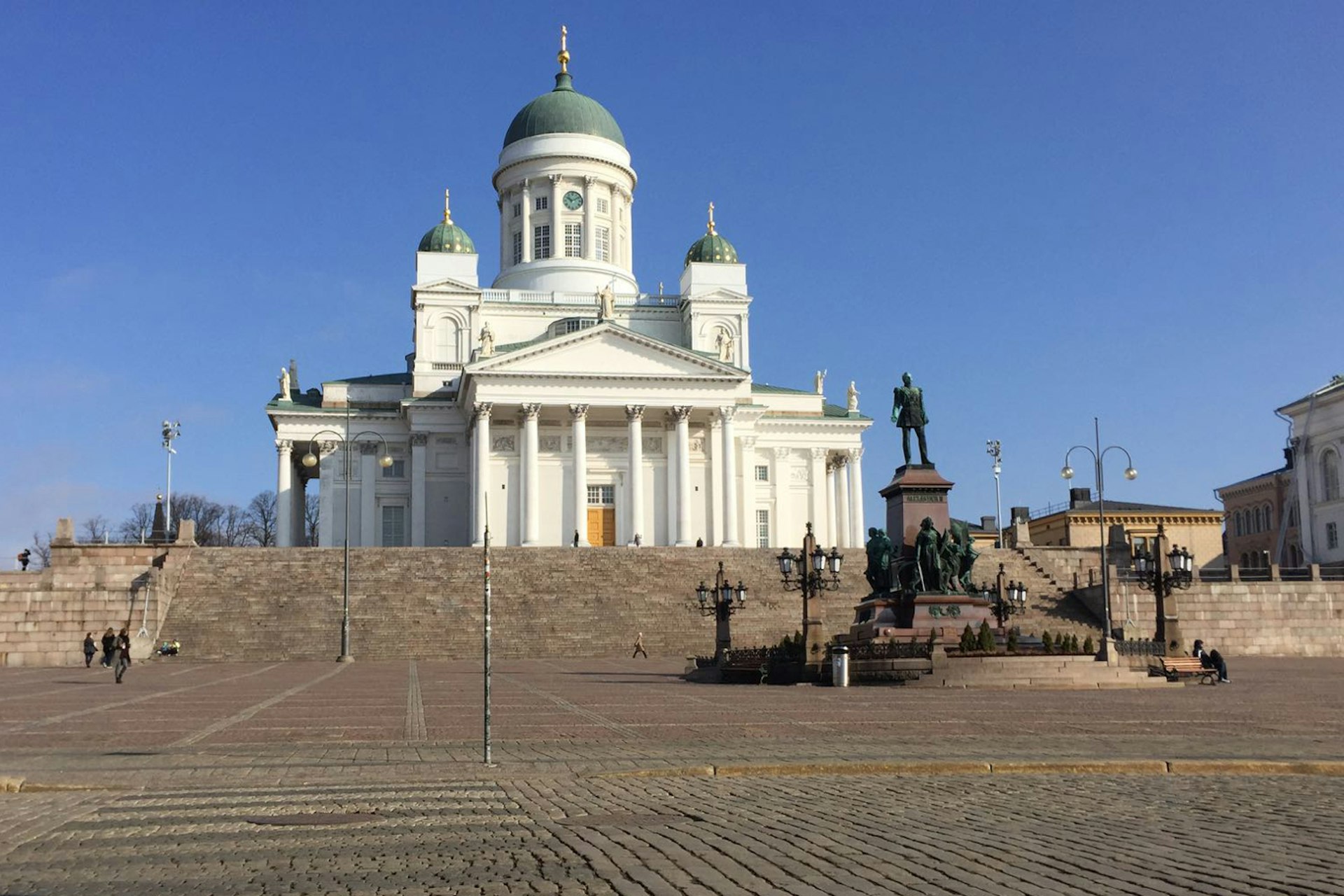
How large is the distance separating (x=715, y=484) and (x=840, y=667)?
41.3 metres

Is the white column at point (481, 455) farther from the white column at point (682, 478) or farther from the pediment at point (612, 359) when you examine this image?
the white column at point (682, 478)

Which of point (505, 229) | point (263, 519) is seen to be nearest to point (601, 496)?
point (505, 229)

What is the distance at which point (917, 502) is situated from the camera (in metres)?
32.8

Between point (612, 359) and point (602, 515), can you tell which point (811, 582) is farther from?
point (602, 515)

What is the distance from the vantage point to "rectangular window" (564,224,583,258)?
84.2m

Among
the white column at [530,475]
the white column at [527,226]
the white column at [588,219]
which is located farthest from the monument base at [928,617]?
the white column at [527,226]

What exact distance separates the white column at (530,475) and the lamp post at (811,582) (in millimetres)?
36067

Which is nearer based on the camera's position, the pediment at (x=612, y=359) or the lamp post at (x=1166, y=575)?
the lamp post at (x=1166, y=575)

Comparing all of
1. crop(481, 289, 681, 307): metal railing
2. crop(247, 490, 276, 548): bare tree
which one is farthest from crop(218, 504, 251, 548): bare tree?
crop(481, 289, 681, 307): metal railing

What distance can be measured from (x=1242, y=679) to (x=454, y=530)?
4769 centimetres

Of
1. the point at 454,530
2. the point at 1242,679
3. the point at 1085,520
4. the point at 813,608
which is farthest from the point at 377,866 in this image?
the point at 1085,520

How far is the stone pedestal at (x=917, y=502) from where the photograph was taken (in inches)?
1288

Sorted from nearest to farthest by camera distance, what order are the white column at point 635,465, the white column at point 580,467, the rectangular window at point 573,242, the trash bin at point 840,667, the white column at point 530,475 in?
the trash bin at point 840,667 < the white column at point 530,475 < the white column at point 580,467 < the white column at point 635,465 < the rectangular window at point 573,242

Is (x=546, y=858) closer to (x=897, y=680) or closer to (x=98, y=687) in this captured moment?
(x=897, y=680)
